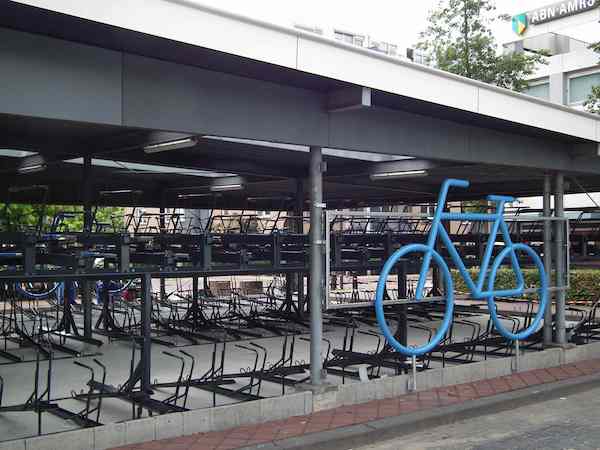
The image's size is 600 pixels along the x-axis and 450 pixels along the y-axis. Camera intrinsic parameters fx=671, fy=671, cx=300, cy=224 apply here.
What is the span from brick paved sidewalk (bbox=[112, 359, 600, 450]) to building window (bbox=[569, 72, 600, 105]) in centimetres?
2463

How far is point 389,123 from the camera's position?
7703mm

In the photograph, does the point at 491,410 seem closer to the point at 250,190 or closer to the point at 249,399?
the point at 249,399

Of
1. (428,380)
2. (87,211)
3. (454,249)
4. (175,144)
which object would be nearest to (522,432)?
(428,380)

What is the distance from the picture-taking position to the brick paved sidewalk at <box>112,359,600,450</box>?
5.85 meters

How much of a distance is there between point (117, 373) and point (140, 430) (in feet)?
11.2

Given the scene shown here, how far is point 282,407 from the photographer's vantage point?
21.8ft

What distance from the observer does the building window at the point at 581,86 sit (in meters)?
30.9

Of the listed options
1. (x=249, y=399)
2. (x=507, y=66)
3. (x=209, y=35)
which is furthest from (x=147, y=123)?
(x=507, y=66)

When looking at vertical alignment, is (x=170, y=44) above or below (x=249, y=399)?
above

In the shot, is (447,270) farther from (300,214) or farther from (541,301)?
(300,214)

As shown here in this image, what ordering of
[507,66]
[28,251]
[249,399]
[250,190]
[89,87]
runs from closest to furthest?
[89,87], [28,251], [249,399], [250,190], [507,66]

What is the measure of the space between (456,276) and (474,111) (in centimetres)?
1747

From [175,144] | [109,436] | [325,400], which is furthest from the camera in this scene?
[175,144]

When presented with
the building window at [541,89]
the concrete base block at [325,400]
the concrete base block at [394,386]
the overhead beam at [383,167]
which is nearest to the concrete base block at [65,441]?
the concrete base block at [325,400]
